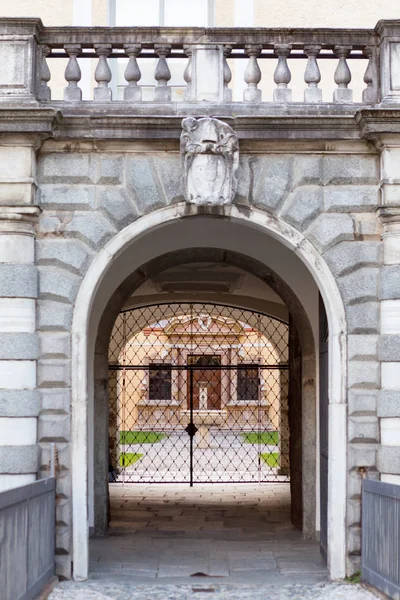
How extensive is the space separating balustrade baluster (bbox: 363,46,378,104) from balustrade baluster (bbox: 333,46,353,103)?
0.13 metres

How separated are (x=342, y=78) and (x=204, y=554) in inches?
181

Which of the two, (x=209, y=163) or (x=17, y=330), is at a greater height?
(x=209, y=163)

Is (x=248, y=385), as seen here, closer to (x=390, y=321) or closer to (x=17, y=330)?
(x=390, y=321)

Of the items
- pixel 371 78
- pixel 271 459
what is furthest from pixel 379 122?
pixel 271 459

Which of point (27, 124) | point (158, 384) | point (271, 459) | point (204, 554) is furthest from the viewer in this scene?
point (158, 384)

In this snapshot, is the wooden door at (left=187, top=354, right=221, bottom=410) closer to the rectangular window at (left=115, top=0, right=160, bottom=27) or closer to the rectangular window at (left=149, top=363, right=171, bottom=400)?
the rectangular window at (left=149, top=363, right=171, bottom=400)

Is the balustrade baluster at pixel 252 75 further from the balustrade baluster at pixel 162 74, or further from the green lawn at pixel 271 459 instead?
the green lawn at pixel 271 459

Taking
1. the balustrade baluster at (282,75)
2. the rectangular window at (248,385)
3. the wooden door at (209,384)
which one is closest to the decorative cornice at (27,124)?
the balustrade baluster at (282,75)

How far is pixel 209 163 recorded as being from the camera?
8008 mm

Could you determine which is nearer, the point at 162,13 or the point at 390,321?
the point at 390,321

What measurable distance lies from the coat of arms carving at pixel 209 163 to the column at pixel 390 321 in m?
1.25

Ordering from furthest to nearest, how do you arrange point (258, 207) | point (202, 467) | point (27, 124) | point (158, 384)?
point (158, 384)
point (202, 467)
point (258, 207)
point (27, 124)

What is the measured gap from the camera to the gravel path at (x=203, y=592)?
739 centimetres

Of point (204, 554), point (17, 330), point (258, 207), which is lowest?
point (204, 554)
